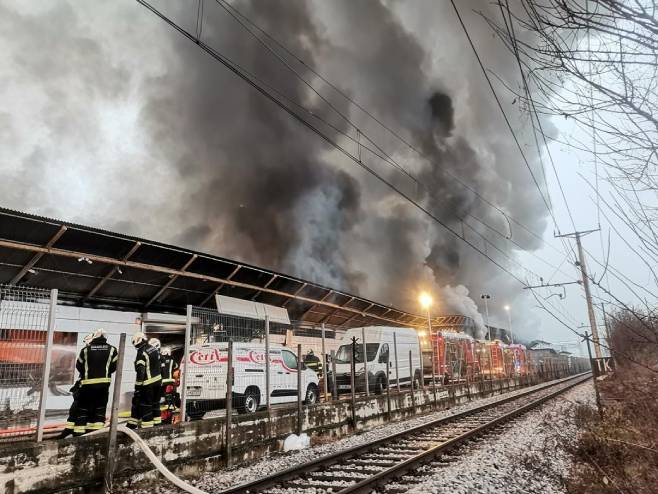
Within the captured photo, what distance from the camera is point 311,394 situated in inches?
488

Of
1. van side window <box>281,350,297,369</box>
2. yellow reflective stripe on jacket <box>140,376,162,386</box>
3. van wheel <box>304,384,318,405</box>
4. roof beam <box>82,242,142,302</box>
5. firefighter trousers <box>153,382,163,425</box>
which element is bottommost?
van wheel <box>304,384,318,405</box>

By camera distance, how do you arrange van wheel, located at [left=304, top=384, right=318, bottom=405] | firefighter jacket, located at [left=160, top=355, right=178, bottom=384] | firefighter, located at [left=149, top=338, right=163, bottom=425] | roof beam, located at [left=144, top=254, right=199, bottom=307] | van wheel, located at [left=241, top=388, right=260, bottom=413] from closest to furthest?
1. firefighter, located at [left=149, top=338, right=163, bottom=425]
2. firefighter jacket, located at [left=160, top=355, right=178, bottom=384]
3. van wheel, located at [left=241, top=388, right=260, bottom=413]
4. van wheel, located at [left=304, top=384, right=318, bottom=405]
5. roof beam, located at [left=144, top=254, right=199, bottom=307]

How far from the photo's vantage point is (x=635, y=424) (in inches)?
330

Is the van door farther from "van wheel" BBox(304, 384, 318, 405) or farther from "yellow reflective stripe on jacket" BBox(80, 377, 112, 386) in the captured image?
"yellow reflective stripe on jacket" BBox(80, 377, 112, 386)

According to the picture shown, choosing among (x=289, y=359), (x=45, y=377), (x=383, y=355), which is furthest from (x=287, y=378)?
(x=45, y=377)

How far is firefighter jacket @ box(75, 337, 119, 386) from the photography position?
6.90 meters

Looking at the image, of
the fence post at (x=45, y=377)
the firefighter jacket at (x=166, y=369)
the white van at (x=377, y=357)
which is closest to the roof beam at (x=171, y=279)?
the white van at (x=377, y=357)

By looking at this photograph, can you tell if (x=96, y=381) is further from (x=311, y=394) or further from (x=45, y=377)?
(x=311, y=394)

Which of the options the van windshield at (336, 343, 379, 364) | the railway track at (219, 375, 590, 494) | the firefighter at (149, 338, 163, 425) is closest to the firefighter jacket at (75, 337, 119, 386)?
the firefighter at (149, 338, 163, 425)

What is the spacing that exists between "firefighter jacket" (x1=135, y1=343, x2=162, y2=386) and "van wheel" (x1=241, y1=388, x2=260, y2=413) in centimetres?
244

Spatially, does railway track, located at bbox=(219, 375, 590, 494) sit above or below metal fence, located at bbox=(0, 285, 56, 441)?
below

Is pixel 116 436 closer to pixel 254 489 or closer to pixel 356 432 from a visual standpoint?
pixel 254 489

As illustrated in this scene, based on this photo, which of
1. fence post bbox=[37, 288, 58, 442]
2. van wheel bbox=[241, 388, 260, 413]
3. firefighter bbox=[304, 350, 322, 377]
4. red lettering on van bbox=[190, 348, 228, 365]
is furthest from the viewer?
firefighter bbox=[304, 350, 322, 377]

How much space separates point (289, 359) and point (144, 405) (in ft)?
17.5
